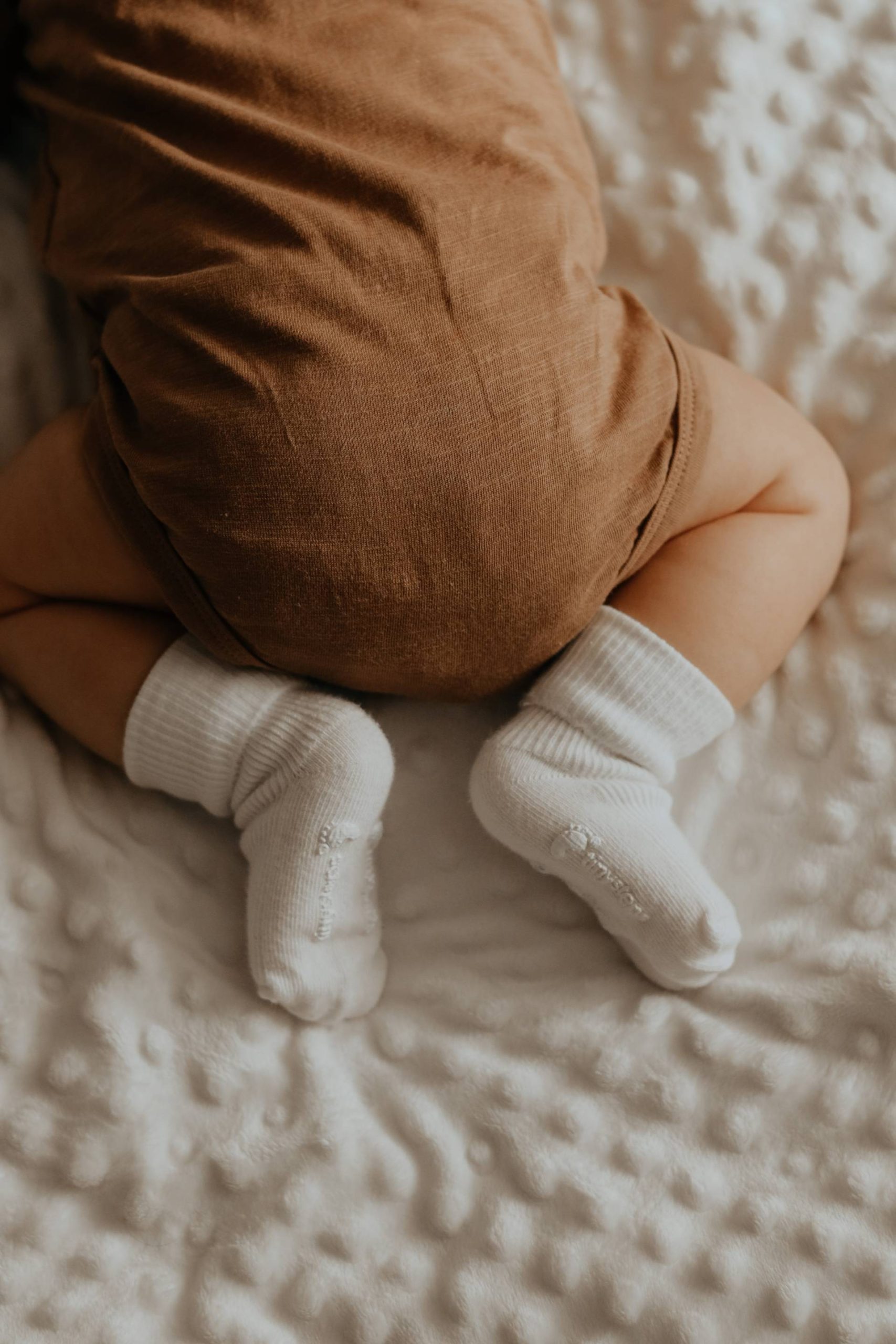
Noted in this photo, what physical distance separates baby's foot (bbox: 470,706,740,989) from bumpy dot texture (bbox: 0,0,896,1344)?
0.17ft

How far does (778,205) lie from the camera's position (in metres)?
0.99

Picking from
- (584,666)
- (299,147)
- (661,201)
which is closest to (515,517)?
(584,666)

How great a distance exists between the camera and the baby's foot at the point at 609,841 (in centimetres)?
80

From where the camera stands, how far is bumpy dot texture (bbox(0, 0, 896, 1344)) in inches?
29.7

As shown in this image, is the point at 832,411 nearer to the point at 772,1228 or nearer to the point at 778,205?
the point at 778,205

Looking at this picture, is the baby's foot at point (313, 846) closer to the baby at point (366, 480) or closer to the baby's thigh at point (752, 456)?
the baby at point (366, 480)

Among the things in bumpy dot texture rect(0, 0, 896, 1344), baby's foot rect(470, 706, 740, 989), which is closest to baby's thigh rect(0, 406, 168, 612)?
bumpy dot texture rect(0, 0, 896, 1344)

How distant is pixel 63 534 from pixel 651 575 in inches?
16.6

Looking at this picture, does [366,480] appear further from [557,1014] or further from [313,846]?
[557,1014]

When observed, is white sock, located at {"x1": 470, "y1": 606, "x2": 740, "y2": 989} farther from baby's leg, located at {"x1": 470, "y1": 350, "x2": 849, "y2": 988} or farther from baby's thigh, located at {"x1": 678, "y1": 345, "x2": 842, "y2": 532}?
baby's thigh, located at {"x1": 678, "y1": 345, "x2": 842, "y2": 532}

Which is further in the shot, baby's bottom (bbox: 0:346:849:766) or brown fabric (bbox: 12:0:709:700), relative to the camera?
baby's bottom (bbox: 0:346:849:766)

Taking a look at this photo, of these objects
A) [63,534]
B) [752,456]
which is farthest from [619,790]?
[63,534]

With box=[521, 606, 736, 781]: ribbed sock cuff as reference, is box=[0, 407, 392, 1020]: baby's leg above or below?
below

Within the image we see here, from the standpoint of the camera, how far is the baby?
740mm
